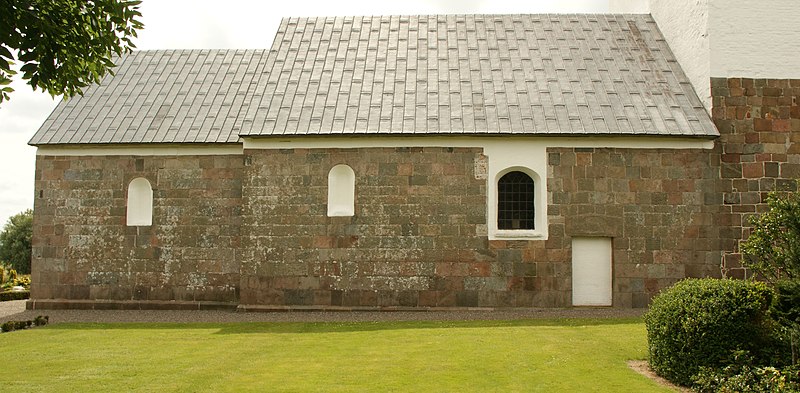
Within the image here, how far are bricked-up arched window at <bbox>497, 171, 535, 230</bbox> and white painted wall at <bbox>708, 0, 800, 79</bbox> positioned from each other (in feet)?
15.0

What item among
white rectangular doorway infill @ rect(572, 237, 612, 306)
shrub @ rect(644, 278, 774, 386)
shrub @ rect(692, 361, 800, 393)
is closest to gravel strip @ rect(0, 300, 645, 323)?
white rectangular doorway infill @ rect(572, 237, 612, 306)

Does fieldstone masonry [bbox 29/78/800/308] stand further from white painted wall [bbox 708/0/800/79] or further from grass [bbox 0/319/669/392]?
grass [bbox 0/319/669/392]

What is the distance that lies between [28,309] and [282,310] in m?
6.00

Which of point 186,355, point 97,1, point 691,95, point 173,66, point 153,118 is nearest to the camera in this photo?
point 97,1

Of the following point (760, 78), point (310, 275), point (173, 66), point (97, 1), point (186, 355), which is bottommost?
point (186, 355)

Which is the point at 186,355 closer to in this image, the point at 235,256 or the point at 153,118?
the point at 235,256

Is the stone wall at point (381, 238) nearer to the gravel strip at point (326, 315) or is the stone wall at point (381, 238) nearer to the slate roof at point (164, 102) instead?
the gravel strip at point (326, 315)

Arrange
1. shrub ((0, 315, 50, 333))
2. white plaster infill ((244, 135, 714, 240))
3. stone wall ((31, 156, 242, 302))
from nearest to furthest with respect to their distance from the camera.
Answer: shrub ((0, 315, 50, 333)), white plaster infill ((244, 135, 714, 240)), stone wall ((31, 156, 242, 302))

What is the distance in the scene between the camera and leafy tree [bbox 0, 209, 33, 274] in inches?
1171

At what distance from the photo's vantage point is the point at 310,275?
13.7 metres

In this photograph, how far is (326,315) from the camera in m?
→ 13.3

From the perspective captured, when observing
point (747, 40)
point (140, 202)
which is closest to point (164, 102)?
point (140, 202)

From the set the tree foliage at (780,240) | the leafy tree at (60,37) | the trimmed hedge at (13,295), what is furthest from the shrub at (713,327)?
the trimmed hedge at (13,295)

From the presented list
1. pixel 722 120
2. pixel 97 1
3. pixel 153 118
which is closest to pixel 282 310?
pixel 153 118
